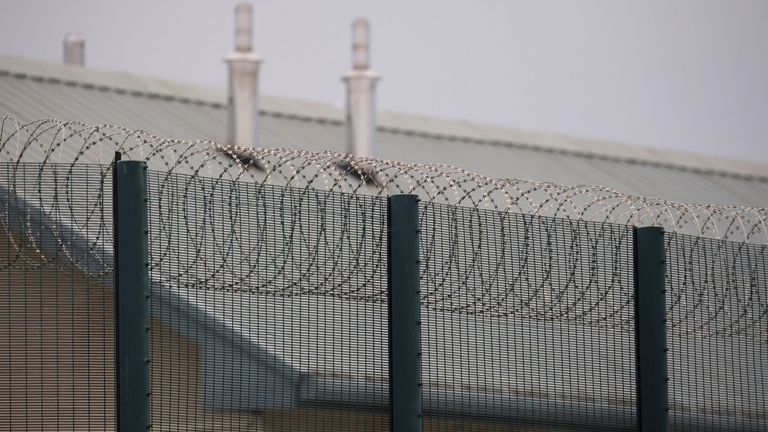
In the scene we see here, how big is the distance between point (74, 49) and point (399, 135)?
12059mm

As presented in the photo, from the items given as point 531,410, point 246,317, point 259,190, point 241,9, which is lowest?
point 531,410

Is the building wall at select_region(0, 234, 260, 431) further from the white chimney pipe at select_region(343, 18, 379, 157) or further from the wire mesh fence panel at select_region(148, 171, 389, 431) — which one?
the white chimney pipe at select_region(343, 18, 379, 157)

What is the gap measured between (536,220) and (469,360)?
111 centimetres

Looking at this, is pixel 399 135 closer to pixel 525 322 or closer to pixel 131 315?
pixel 525 322

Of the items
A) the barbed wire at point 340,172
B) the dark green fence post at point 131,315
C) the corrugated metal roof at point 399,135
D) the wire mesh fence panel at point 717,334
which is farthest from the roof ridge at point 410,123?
the dark green fence post at point 131,315

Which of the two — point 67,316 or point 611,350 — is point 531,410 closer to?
point 611,350

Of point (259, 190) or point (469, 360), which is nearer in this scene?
point (259, 190)

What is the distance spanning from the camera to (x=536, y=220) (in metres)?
10.2

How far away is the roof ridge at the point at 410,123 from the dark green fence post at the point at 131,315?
414 inches

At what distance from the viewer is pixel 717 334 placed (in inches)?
436

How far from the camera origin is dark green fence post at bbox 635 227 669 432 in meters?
10.4

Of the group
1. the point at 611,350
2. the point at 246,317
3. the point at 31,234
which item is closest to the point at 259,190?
the point at 246,317

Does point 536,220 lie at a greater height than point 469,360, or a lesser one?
greater

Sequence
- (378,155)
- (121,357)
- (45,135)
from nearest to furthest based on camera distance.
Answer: (121,357)
(45,135)
(378,155)
